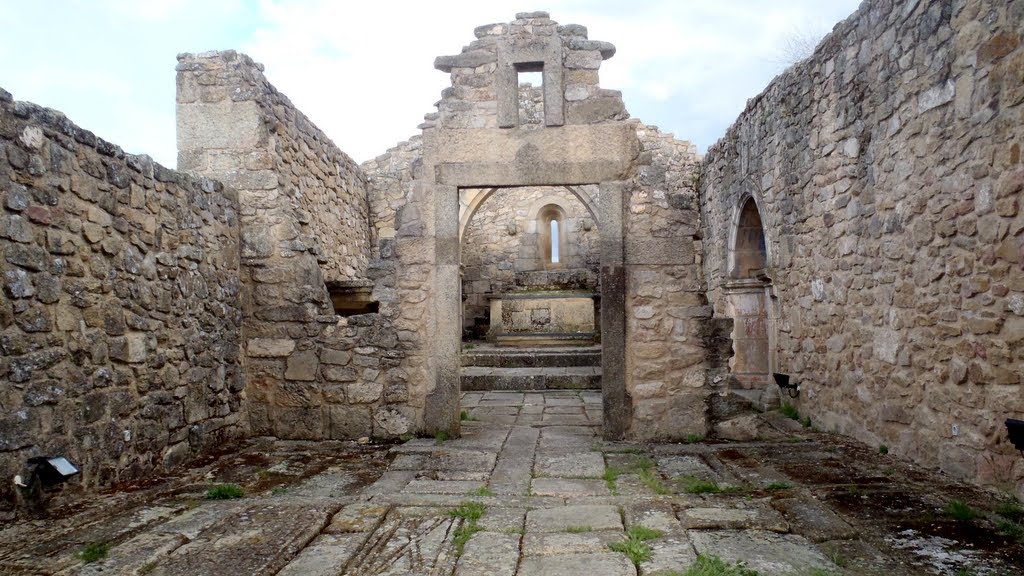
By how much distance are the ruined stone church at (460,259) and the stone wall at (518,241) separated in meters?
5.68

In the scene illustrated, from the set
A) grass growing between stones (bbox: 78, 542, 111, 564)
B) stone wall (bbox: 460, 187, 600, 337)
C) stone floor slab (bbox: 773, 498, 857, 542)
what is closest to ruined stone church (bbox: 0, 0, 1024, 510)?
grass growing between stones (bbox: 78, 542, 111, 564)

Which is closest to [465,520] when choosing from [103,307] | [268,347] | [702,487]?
[702,487]

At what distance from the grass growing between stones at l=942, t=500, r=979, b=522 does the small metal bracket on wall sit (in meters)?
3.30

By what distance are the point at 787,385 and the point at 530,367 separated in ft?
11.7

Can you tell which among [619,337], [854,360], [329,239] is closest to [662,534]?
[619,337]

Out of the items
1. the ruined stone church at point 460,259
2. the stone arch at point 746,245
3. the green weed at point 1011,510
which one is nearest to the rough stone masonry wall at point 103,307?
the ruined stone church at point 460,259

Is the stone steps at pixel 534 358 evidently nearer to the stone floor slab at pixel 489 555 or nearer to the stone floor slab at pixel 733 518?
the stone floor slab at pixel 733 518

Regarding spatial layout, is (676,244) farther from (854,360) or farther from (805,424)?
(805,424)

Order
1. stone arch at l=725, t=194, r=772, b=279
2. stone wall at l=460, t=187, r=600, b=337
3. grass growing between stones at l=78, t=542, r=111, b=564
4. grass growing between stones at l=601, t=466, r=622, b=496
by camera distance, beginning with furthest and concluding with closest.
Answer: stone wall at l=460, t=187, r=600, b=337 < stone arch at l=725, t=194, r=772, b=279 < grass growing between stones at l=601, t=466, r=622, b=496 < grass growing between stones at l=78, t=542, r=111, b=564

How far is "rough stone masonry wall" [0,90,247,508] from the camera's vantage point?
128 inches

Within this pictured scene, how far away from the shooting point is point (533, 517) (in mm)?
3494

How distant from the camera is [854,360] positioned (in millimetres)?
5566

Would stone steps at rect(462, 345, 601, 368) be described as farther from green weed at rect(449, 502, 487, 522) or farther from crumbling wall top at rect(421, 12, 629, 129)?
green weed at rect(449, 502, 487, 522)

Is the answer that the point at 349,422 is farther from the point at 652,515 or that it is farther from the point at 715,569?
the point at 715,569
